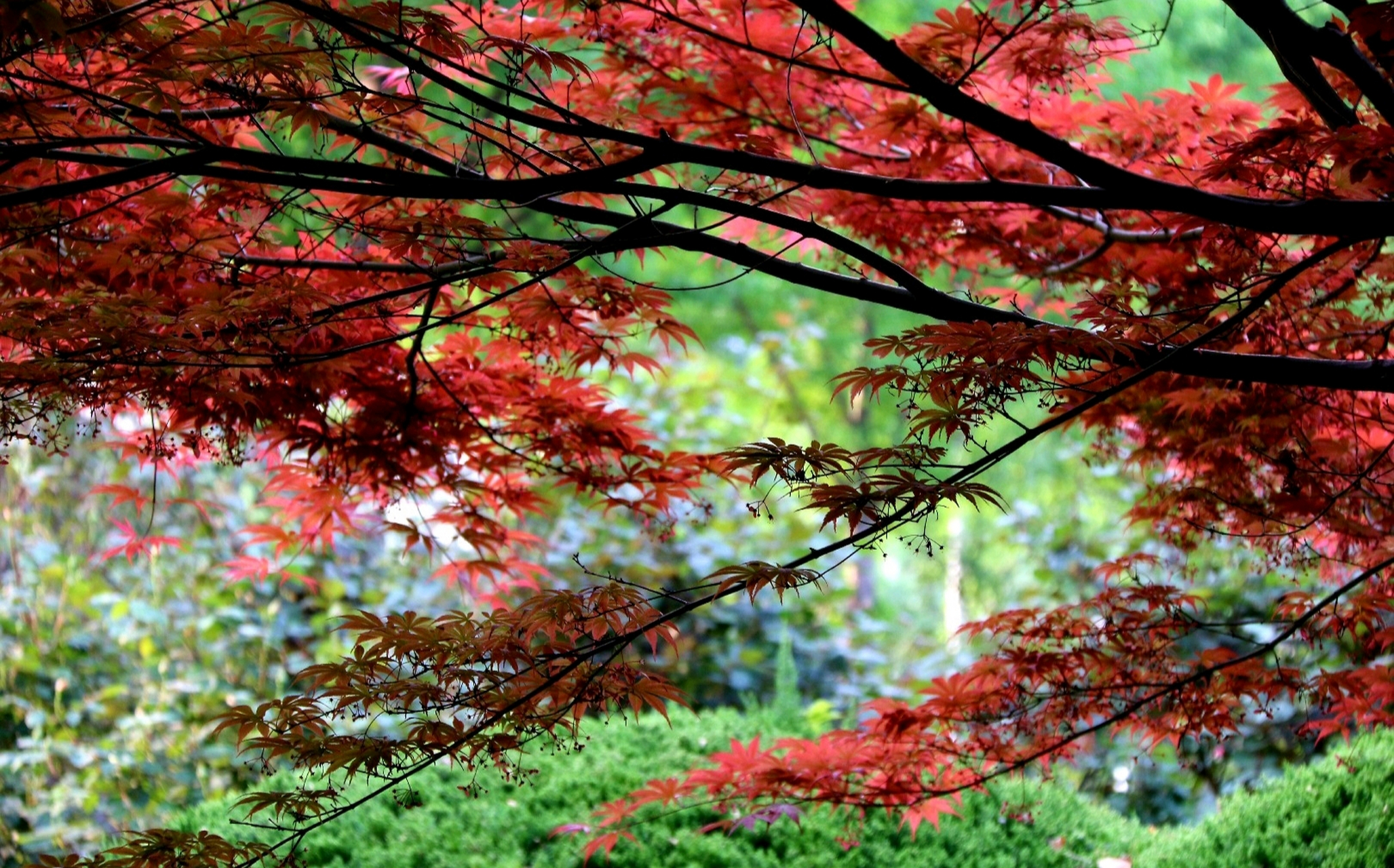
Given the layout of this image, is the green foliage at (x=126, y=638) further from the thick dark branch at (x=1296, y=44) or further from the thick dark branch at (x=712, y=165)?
the thick dark branch at (x=1296, y=44)

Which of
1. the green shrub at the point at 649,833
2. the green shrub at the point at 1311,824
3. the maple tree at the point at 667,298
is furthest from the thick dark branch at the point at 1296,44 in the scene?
the green shrub at the point at 649,833

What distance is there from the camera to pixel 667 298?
7.30 ft

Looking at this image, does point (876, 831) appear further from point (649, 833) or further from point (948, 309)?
point (948, 309)

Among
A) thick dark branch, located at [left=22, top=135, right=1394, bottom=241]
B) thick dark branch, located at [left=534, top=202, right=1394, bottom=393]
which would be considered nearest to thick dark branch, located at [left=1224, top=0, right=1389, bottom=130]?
thick dark branch, located at [left=22, top=135, right=1394, bottom=241]

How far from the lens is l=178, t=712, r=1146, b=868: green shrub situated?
309 cm

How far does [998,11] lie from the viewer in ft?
→ 13.3

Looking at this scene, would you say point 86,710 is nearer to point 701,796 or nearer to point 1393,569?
point 701,796

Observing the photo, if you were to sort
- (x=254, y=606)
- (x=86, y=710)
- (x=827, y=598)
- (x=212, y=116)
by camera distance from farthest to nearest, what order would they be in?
(x=827, y=598) → (x=254, y=606) → (x=86, y=710) → (x=212, y=116)

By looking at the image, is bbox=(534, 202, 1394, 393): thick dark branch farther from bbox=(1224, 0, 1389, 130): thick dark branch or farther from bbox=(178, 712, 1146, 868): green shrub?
bbox=(178, 712, 1146, 868): green shrub

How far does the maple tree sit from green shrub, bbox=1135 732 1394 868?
1.27ft

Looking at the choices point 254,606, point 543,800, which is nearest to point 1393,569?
point 543,800

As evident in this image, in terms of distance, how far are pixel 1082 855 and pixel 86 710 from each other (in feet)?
13.2

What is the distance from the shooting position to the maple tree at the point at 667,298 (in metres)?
1.67

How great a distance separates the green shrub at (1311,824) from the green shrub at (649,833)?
343mm
